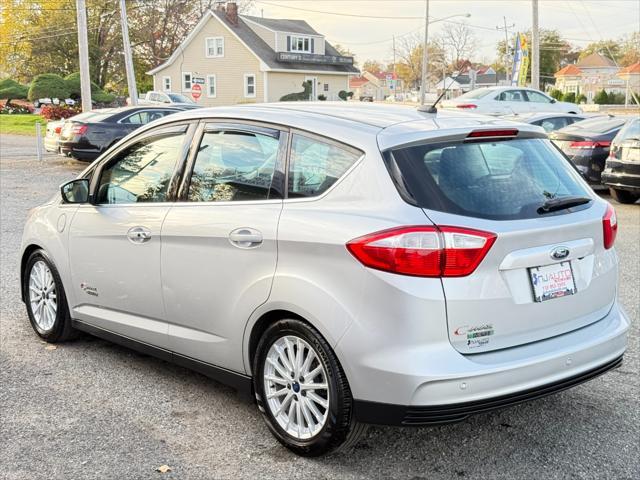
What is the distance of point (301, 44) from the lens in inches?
2394

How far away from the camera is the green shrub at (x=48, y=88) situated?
162 ft

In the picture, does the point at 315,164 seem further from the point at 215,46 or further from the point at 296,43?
the point at 296,43

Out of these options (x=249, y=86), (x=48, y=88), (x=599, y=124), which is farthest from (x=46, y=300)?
(x=249, y=86)

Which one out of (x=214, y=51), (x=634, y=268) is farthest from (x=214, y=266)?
(x=214, y=51)

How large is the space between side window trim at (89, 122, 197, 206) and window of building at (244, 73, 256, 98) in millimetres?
53805

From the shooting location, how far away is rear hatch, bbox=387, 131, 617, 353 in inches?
133

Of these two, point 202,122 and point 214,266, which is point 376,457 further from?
point 202,122

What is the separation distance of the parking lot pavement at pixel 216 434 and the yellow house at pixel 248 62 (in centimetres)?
5277

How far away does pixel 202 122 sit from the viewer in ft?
14.9

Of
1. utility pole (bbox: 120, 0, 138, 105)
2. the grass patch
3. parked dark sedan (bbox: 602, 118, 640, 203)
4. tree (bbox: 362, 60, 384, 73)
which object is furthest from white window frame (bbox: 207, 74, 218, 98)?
tree (bbox: 362, 60, 384, 73)

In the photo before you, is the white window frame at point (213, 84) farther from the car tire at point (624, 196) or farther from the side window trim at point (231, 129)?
the side window trim at point (231, 129)

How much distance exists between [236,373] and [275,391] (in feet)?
1.06

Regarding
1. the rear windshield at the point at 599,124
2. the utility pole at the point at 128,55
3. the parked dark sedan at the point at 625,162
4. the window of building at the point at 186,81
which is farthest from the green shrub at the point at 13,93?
the parked dark sedan at the point at 625,162

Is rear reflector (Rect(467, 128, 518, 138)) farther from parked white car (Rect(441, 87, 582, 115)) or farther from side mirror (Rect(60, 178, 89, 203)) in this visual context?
parked white car (Rect(441, 87, 582, 115))
